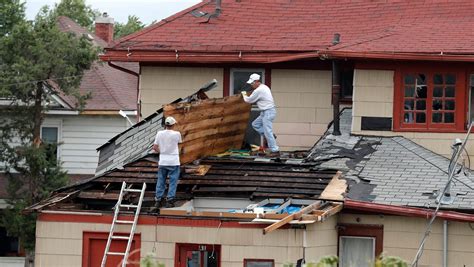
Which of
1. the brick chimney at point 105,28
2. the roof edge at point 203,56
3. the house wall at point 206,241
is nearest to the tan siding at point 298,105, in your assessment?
the roof edge at point 203,56

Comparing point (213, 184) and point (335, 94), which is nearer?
point (213, 184)

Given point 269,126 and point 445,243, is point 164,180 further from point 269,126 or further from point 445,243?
point 445,243

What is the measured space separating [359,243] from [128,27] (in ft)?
182

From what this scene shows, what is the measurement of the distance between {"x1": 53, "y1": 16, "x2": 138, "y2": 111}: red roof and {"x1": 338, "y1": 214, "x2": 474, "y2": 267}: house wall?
17.2m

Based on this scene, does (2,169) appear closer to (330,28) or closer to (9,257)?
(9,257)

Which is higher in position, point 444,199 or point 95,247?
point 444,199

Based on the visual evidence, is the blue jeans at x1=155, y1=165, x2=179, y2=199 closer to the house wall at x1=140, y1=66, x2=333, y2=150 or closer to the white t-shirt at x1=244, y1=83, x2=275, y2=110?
the white t-shirt at x1=244, y1=83, x2=275, y2=110

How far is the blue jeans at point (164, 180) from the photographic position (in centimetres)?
2202

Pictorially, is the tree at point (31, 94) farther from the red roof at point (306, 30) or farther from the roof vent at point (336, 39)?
the roof vent at point (336, 39)

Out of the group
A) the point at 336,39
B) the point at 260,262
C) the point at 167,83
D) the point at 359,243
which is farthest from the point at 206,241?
the point at 167,83

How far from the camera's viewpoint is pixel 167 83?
2753 cm

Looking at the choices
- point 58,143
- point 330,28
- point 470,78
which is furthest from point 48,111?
point 470,78

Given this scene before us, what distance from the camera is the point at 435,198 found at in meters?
22.3

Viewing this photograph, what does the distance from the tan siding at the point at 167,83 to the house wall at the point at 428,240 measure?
6.23 m
